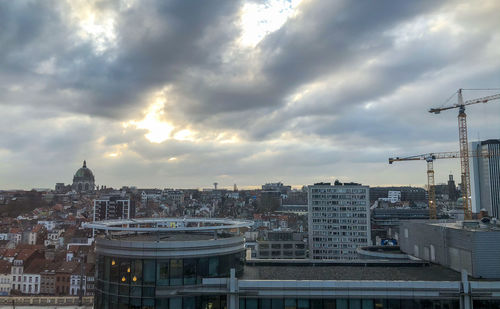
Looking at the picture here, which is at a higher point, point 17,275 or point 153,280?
point 153,280

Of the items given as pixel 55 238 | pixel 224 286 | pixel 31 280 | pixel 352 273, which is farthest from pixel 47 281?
pixel 352 273

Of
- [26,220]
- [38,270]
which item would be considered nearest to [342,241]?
[38,270]

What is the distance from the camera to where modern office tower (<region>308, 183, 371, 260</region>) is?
134m

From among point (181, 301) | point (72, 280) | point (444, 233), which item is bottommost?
point (72, 280)

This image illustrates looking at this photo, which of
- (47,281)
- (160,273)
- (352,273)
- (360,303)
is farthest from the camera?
(47,281)

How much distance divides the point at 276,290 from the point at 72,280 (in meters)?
102

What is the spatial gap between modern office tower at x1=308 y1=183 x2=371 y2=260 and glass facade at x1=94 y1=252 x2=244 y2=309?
114398mm

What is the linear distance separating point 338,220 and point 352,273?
112441 millimetres

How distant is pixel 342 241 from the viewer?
134375 mm

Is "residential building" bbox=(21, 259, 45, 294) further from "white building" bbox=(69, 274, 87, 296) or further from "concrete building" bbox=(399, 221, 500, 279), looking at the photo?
"concrete building" bbox=(399, 221, 500, 279)

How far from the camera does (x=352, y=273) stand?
2836 cm

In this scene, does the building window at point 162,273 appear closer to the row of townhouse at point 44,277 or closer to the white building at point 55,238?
the row of townhouse at point 44,277

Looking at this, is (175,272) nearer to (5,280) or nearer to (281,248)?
(281,248)

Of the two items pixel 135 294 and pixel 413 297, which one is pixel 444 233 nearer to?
pixel 413 297
